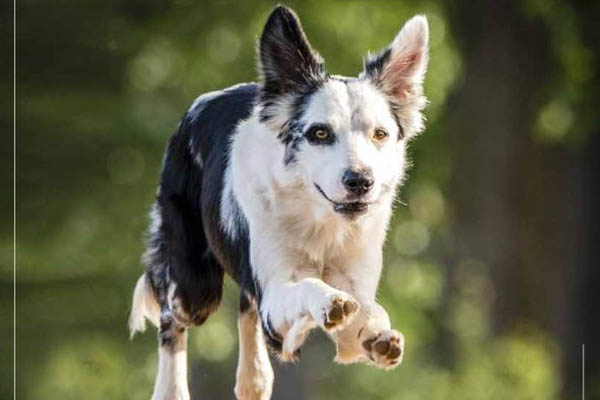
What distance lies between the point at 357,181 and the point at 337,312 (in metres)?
0.68

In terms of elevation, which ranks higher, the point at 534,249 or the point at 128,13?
the point at 128,13

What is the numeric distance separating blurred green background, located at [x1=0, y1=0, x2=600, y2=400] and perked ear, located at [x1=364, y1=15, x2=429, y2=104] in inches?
203

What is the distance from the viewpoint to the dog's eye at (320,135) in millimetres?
6191

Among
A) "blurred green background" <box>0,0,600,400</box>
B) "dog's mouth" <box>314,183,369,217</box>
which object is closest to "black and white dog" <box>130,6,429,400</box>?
"dog's mouth" <box>314,183,369,217</box>

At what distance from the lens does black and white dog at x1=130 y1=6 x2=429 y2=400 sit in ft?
19.8

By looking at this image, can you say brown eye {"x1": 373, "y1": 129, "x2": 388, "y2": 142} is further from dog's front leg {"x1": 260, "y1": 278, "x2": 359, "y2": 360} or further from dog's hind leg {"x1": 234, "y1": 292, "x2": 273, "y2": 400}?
dog's hind leg {"x1": 234, "y1": 292, "x2": 273, "y2": 400}

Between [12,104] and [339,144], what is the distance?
6.64 meters

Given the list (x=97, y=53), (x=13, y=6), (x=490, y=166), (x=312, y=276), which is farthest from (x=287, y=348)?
(x=97, y=53)

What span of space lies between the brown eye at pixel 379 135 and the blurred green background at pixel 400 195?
5.39 meters

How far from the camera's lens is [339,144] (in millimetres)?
6141

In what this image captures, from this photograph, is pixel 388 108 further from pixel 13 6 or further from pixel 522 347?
pixel 522 347

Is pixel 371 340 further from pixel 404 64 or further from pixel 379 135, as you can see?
pixel 404 64

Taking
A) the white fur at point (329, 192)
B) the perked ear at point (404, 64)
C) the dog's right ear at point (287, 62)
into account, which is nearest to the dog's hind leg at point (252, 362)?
the white fur at point (329, 192)

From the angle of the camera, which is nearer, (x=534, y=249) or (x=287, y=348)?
(x=287, y=348)
